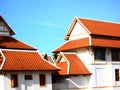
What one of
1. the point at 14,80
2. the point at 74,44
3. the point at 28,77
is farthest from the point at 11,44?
the point at 74,44

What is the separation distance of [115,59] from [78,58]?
4.79 meters

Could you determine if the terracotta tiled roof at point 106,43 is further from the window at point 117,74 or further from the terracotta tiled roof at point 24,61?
the terracotta tiled roof at point 24,61

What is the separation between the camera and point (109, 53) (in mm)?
40750

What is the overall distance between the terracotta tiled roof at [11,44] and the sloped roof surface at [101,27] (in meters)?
7.46

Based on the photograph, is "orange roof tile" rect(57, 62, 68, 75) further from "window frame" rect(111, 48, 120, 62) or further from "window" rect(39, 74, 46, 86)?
"window frame" rect(111, 48, 120, 62)

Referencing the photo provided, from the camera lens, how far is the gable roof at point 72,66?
37.5 meters

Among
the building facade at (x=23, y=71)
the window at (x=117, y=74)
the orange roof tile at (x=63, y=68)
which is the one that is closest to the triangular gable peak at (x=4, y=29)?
the building facade at (x=23, y=71)

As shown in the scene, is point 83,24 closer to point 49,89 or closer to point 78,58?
point 78,58

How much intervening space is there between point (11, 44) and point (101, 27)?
38.4ft

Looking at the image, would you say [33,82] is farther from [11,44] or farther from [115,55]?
[115,55]

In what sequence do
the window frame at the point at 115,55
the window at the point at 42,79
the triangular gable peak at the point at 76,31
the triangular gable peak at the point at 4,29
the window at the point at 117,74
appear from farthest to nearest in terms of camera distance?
the window at the point at 117,74, the window frame at the point at 115,55, the triangular gable peak at the point at 76,31, the triangular gable peak at the point at 4,29, the window at the point at 42,79

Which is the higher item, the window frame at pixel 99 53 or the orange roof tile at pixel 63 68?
the window frame at pixel 99 53

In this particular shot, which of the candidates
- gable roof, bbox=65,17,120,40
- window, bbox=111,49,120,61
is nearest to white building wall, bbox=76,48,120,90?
window, bbox=111,49,120,61

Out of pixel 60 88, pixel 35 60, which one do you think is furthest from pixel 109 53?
pixel 35 60
